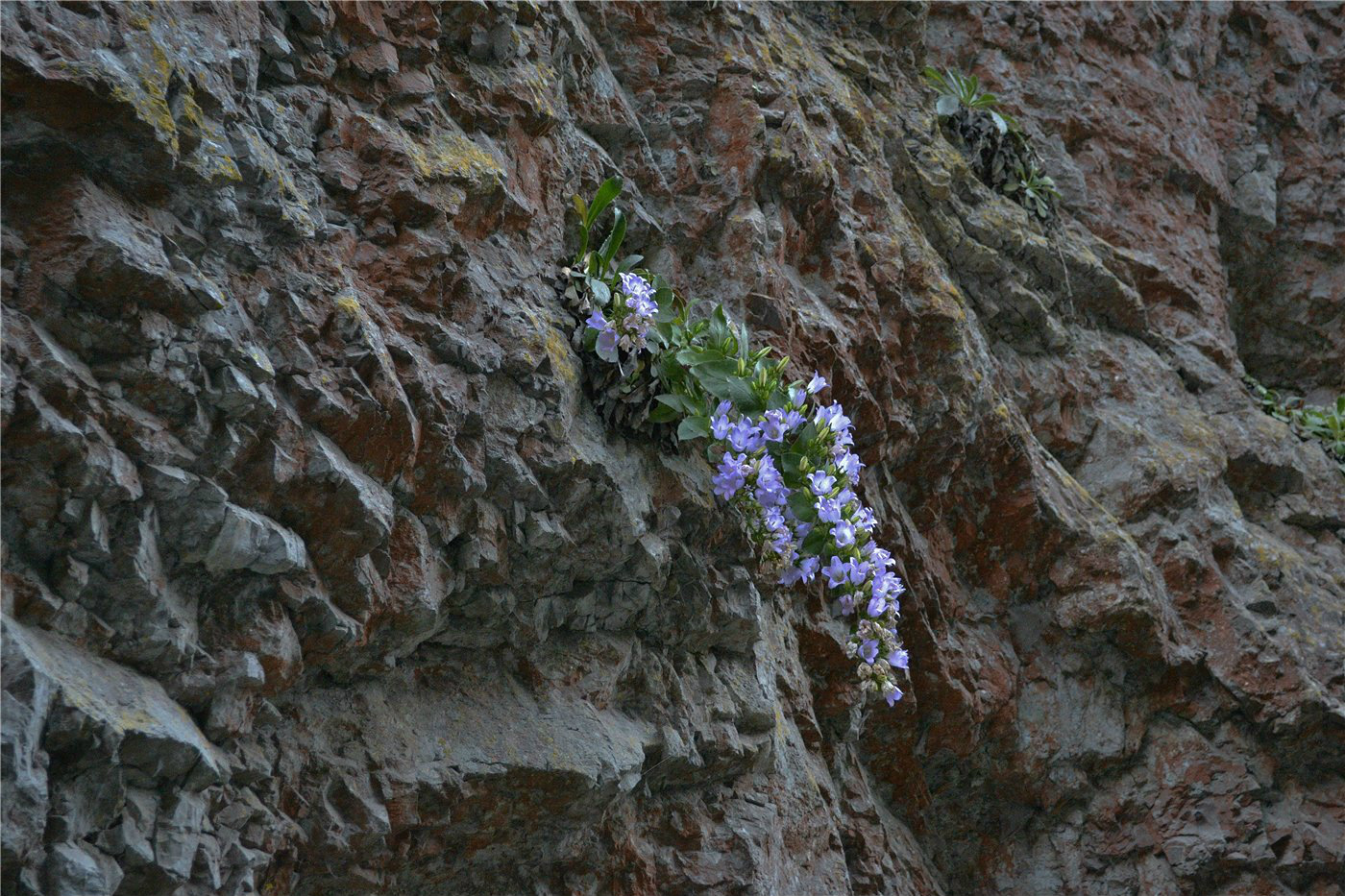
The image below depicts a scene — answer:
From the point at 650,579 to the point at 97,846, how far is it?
1.50 m

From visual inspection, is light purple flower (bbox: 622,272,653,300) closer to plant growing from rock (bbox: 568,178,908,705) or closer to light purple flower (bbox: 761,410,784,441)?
plant growing from rock (bbox: 568,178,908,705)

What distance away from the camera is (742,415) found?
3.16 m

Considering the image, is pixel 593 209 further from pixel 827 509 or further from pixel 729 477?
pixel 827 509

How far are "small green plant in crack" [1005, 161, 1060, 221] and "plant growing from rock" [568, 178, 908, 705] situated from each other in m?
2.67

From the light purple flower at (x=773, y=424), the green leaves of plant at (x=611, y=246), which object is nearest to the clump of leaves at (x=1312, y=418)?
the light purple flower at (x=773, y=424)

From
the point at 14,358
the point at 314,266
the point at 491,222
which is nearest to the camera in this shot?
the point at 14,358

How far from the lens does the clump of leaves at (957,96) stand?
5383 millimetres

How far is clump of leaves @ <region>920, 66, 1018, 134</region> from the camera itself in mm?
5383

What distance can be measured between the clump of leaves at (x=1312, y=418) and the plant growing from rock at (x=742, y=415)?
3850 mm

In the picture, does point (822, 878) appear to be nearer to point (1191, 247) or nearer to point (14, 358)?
point (14, 358)

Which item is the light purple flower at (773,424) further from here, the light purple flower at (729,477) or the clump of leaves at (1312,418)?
the clump of leaves at (1312,418)

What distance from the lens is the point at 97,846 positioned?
1.85 metres

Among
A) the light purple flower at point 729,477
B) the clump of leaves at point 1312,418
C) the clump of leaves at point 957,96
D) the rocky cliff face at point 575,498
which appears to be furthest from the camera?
the clump of leaves at point 1312,418

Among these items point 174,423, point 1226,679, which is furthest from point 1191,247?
point 174,423
